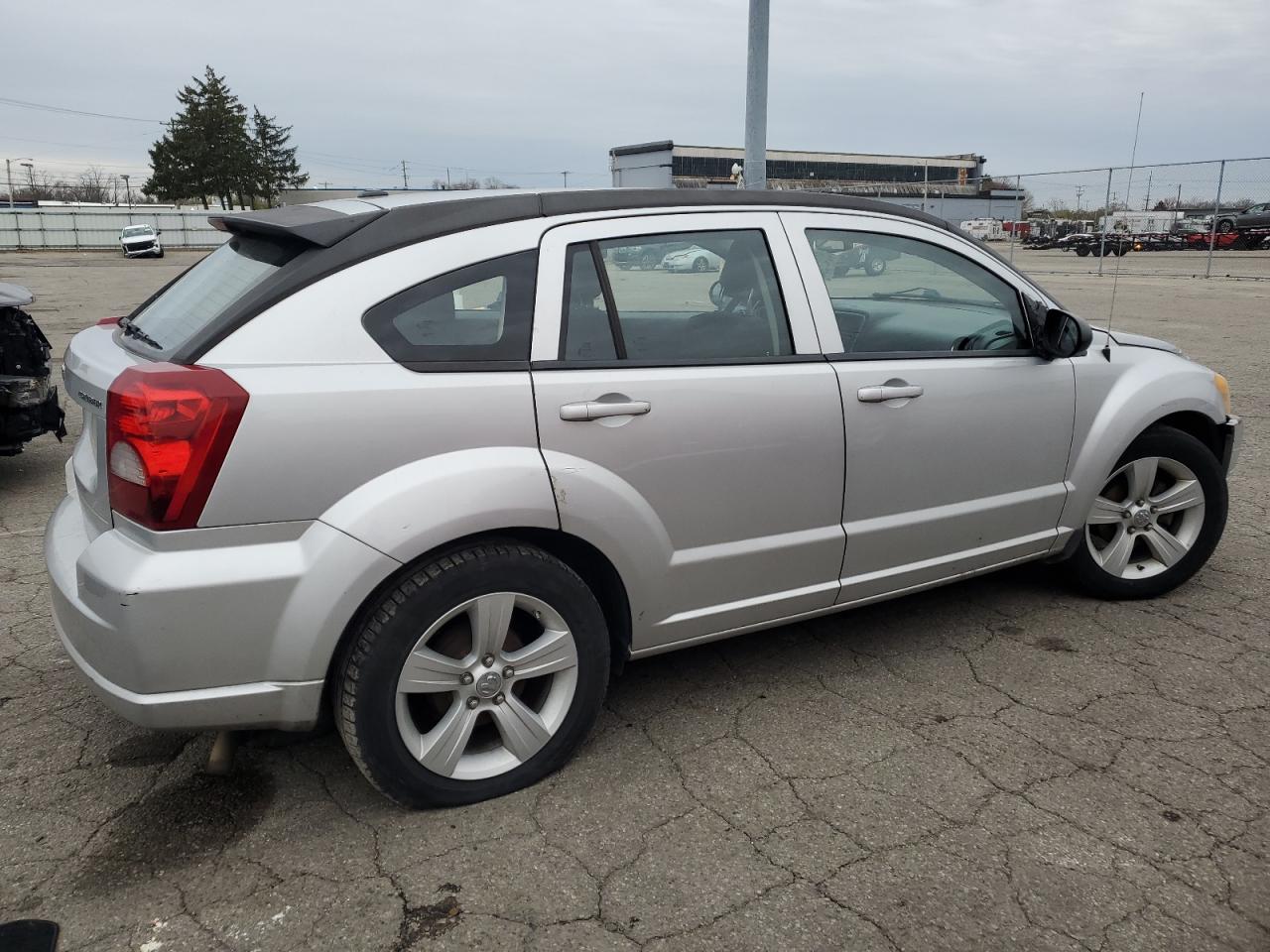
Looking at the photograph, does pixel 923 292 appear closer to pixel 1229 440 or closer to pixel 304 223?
pixel 1229 440

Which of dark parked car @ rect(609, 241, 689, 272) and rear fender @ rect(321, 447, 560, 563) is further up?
dark parked car @ rect(609, 241, 689, 272)

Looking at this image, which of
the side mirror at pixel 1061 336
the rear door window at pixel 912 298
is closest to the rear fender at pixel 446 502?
the rear door window at pixel 912 298

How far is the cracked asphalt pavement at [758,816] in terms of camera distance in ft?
7.47

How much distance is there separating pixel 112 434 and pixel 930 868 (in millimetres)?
2296

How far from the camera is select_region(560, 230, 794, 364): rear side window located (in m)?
2.78

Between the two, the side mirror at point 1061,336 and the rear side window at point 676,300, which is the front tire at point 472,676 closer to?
the rear side window at point 676,300

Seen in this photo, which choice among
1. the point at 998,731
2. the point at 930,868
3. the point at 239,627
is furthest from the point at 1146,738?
the point at 239,627

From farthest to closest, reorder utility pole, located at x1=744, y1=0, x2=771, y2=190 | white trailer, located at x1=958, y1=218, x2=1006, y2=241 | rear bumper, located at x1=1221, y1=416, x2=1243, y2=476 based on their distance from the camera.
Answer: white trailer, located at x1=958, y1=218, x2=1006, y2=241
utility pole, located at x1=744, y1=0, x2=771, y2=190
rear bumper, located at x1=1221, y1=416, x2=1243, y2=476

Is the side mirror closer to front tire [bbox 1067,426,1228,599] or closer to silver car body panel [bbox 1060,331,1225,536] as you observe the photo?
silver car body panel [bbox 1060,331,1225,536]

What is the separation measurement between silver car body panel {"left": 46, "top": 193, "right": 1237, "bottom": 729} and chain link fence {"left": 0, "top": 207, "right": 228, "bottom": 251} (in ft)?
171

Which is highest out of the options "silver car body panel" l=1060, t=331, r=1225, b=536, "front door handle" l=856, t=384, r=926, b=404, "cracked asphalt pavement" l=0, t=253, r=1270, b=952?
"front door handle" l=856, t=384, r=926, b=404

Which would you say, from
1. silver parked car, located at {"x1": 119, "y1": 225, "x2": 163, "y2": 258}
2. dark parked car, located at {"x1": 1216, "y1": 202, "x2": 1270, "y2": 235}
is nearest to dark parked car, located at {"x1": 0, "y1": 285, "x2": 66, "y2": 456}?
dark parked car, located at {"x1": 1216, "y1": 202, "x2": 1270, "y2": 235}

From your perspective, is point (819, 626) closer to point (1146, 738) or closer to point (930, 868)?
point (1146, 738)

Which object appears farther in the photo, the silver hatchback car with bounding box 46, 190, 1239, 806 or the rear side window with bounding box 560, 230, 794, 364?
the rear side window with bounding box 560, 230, 794, 364
